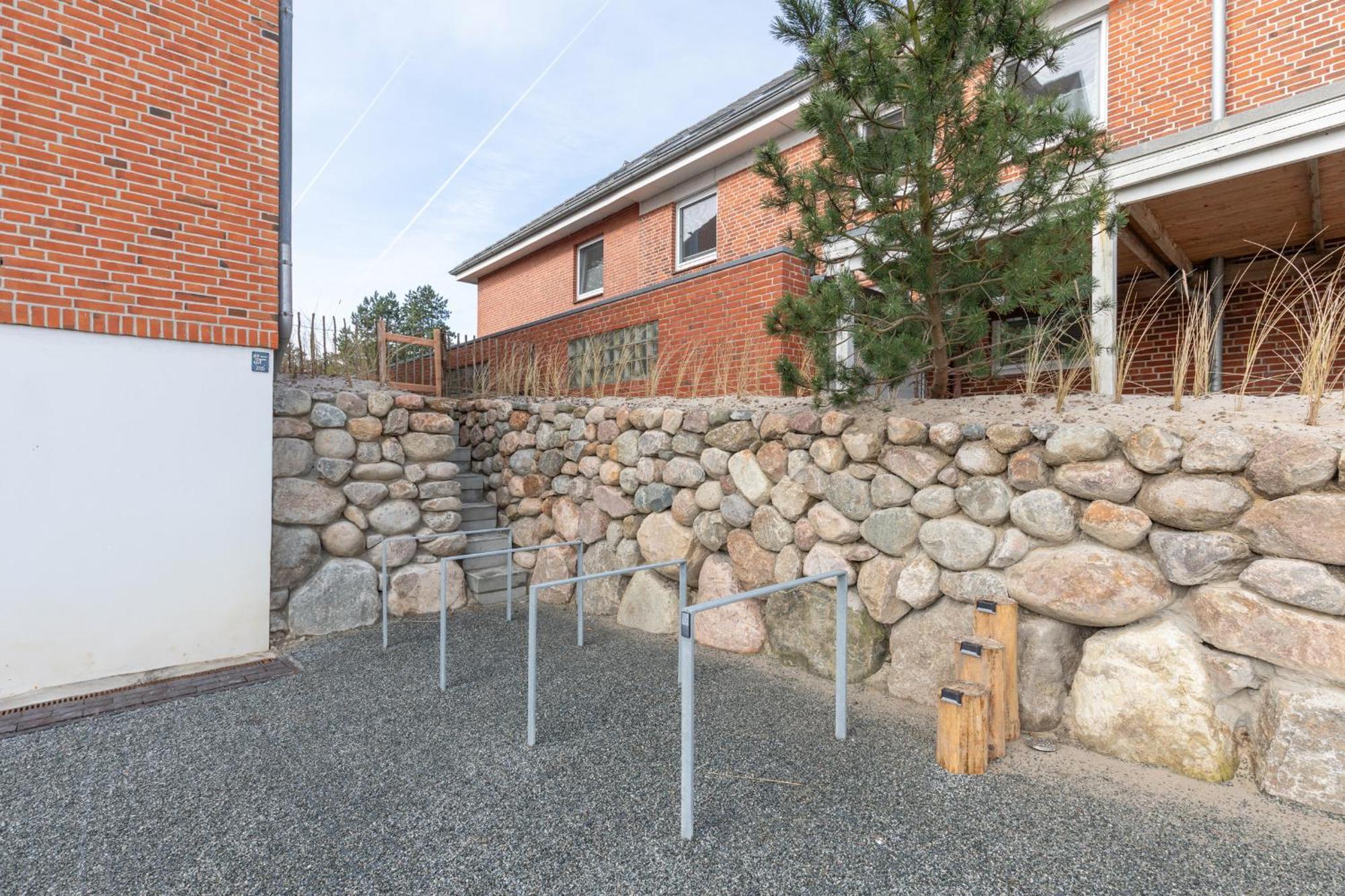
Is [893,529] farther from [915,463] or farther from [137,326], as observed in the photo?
[137,326]

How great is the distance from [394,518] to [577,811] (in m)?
3.73

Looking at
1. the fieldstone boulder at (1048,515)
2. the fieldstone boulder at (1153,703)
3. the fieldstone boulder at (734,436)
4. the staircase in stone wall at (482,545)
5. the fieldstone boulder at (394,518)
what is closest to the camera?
the fieldstone boulder at (1153,703)

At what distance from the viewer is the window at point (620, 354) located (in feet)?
24.1

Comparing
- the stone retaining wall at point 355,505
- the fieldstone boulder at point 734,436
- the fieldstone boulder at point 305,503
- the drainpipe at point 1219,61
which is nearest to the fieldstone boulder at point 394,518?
the stone retaining wall at point 355,505

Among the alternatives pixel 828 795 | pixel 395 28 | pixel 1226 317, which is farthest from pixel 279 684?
pixel 1226 317

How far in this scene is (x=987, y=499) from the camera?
337 cm

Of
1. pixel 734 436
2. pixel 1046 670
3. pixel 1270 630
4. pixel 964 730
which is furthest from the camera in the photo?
pixel 734 436

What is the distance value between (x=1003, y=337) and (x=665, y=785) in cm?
336

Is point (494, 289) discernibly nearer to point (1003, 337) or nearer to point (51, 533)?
point (51, 533)

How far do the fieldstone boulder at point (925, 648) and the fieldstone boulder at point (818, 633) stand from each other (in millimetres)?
137

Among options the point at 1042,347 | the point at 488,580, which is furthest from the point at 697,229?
the point at 1042,347

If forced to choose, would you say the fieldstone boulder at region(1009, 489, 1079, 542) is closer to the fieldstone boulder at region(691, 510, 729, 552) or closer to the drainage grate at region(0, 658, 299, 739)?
the fieldstone boulder at region(691, 510, 729, 552)

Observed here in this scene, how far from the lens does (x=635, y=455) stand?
542 centimetres

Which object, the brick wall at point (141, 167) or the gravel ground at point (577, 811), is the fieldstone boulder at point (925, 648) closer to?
the gravel ground at point (577, 811)
